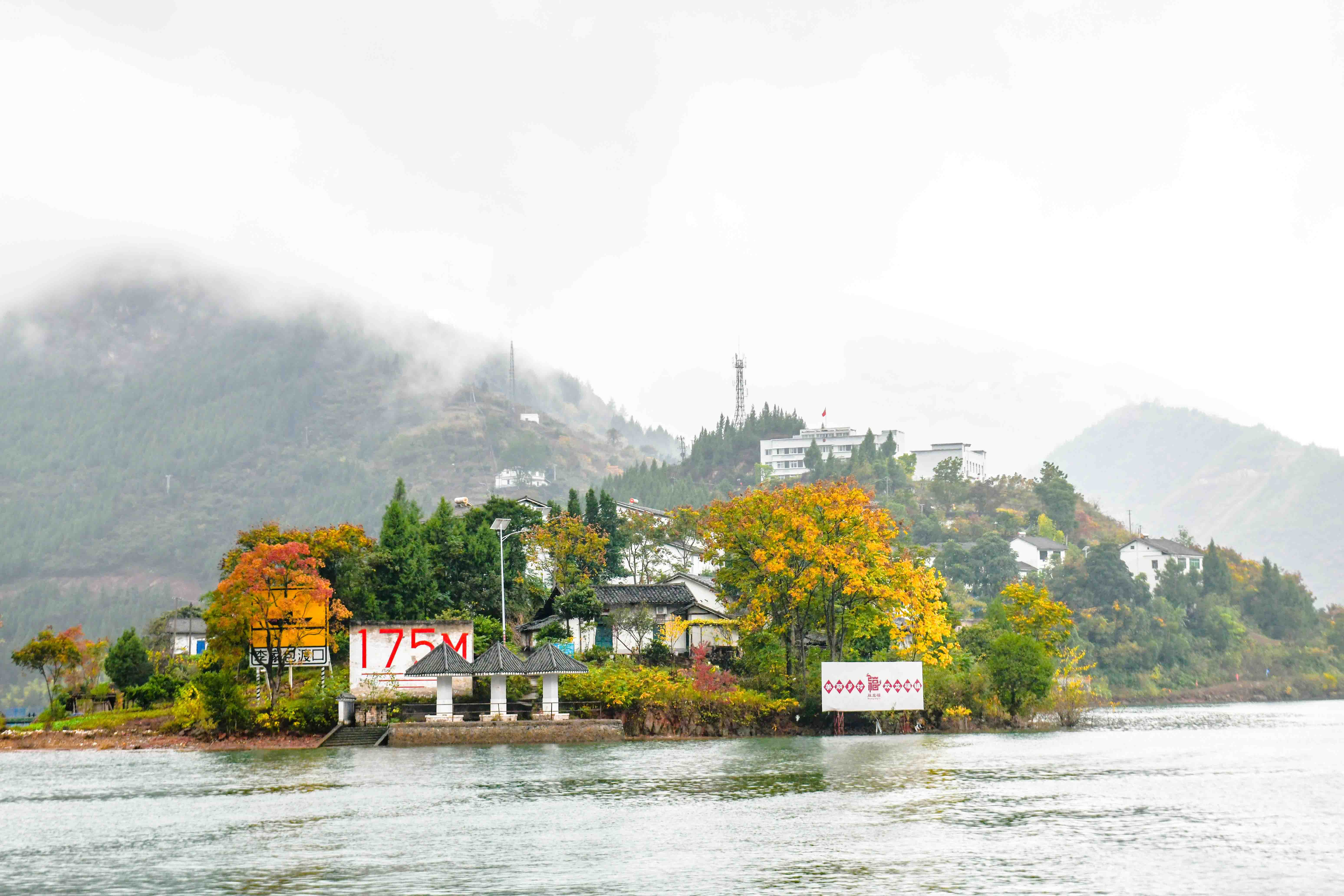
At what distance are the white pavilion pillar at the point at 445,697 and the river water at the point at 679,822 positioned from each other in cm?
482

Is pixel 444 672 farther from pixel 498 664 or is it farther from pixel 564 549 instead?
pixel 564 549

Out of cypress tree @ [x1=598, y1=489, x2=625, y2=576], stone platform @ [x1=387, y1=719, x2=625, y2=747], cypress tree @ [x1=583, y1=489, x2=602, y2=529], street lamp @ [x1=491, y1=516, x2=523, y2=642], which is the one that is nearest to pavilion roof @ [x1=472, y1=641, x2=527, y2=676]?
street lamp @ [x1=491, y1=516, x2=523, y2=642]

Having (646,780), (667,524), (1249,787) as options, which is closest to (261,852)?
(646,780)

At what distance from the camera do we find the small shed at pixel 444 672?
188ft

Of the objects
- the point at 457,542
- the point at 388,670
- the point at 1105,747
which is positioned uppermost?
the point at 457,542

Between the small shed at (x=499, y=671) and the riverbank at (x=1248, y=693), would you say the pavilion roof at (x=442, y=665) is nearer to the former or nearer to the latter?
the small shed at (x=499, y=671)

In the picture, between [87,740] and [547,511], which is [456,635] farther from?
[547,511]

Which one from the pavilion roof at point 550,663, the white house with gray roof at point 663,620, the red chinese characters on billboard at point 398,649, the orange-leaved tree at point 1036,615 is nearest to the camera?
the pavilion roof at point 550,663

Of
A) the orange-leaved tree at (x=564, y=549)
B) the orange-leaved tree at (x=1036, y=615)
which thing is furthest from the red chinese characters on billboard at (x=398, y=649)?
the orange-leaved tree at (x=1036, y=615)

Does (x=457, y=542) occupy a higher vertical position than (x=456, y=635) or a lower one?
higher

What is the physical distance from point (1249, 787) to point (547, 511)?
7737 cm

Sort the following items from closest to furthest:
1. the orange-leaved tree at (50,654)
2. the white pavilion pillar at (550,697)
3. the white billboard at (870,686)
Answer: the white pavilion pillar at (550,697), the white billboard at (870,686), the orange-leaved tree at (50,654)

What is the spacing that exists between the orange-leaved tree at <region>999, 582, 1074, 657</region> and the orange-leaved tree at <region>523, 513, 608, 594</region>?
28.3 m

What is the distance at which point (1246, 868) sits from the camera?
25.0m
